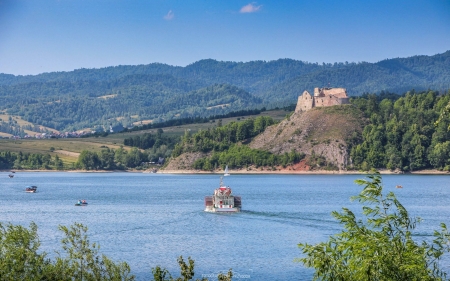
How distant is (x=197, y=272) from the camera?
53906 mm

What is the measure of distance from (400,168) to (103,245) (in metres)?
140

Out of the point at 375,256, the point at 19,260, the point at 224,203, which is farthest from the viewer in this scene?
the point at 224,203

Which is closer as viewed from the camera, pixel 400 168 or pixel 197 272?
pixel 197 272

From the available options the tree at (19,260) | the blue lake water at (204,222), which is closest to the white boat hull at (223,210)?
the blue lake water at (204,222)

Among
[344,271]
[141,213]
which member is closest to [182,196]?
[141,213]

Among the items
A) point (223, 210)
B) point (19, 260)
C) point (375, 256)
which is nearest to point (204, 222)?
point (223, 210)

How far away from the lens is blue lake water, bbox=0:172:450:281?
58.9 metres

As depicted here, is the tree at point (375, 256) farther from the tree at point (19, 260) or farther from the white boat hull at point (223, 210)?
the white boat hull at point (223, 210)

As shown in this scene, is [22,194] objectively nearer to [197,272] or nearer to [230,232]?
[230,232]

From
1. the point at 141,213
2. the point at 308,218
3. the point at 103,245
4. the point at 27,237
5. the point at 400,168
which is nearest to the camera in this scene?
the point at 27,237

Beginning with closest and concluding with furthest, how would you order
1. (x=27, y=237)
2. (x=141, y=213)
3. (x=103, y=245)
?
1. (x=27, y=237)
2. (x=103, y=245)
3. (x=141, y=213)

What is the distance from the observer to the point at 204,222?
85.5 meters

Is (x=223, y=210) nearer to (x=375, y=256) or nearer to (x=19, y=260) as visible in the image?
(x=19, y=260)

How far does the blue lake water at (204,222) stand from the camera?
193 feet
